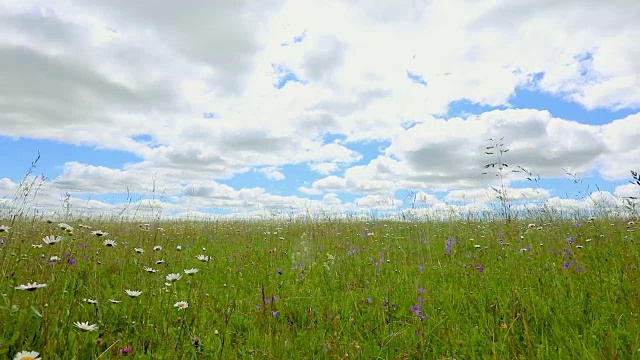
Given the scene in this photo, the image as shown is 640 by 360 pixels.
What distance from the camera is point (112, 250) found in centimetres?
675

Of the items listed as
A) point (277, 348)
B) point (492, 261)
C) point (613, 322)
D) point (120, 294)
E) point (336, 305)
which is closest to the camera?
point (277, 348)

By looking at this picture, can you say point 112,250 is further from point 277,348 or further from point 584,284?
point 584,284

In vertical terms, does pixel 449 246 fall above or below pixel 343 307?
above

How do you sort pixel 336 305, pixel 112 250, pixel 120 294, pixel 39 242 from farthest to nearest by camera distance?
1. pixel 39 242
2. pixel 112 250
3. pixel 120 294
4. pixel 336 305

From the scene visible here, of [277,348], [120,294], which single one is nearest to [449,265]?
[277,348]

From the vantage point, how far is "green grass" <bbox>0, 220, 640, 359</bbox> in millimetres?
2689

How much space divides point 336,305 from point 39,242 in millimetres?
7059

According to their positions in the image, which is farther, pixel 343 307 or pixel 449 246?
pixel 449 246

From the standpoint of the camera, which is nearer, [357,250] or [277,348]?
[277,348]

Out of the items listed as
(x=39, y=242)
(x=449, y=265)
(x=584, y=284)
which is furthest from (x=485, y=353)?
(x=39, y=242)

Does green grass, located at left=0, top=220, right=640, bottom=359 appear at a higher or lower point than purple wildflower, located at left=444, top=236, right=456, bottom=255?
lower

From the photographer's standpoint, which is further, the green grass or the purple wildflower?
the purple wildflower

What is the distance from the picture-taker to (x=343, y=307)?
3.87 meters

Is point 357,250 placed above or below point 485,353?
above
